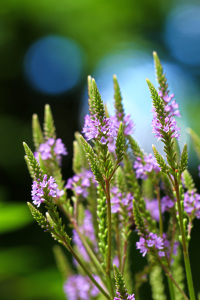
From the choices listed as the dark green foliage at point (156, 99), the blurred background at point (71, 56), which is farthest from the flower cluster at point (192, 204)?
the blurred background at point (71, 56)

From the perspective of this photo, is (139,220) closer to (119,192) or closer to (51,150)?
(119,192)

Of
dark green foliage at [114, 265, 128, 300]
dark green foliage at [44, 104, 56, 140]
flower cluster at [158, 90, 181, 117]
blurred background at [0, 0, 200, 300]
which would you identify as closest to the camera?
dark green foliage at [114, 265, 128, 300]

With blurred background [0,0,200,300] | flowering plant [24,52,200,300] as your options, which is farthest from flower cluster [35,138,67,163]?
blurred background [0,0,200,300]

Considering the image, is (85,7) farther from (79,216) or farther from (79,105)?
(79,216)

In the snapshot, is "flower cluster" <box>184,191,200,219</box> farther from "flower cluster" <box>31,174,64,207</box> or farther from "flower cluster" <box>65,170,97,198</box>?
"flower cluster" <box>31,174,64,207</box>

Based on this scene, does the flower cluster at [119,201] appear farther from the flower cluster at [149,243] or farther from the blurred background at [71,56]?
the blurred background at [71,56]

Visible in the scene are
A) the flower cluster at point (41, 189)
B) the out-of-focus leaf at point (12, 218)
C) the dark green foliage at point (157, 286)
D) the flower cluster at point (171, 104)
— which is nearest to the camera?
the flower cluster at point (41, 189)
